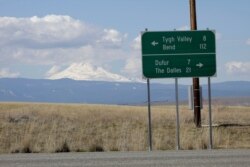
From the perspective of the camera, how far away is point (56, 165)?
14.2 m

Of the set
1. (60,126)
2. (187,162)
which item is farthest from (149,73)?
(60,126)

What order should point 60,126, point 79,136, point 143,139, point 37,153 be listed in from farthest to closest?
point 60,126 < point 79,136 < point 143,139 < point 37,153

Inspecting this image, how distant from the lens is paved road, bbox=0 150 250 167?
1416 cm

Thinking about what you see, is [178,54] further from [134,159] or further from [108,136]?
[108,136]

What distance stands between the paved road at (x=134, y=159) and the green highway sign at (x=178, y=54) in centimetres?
351

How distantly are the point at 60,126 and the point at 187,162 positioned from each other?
1608 centimetres

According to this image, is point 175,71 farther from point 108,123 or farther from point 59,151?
point 108,123

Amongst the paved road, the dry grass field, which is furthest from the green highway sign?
the paved road

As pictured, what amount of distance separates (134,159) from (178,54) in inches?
211

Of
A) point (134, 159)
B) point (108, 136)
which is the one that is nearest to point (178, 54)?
point (134, 159)

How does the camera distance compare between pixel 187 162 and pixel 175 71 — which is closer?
pixel 187 162

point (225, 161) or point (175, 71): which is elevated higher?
point (175, 71)

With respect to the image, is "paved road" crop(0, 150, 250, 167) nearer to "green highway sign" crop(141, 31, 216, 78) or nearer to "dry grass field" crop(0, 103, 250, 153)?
"dry grass field" crop(0, 103, 250, 153)

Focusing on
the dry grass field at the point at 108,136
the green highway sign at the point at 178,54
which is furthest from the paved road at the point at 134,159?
the green highway sign at the point at 178,54
